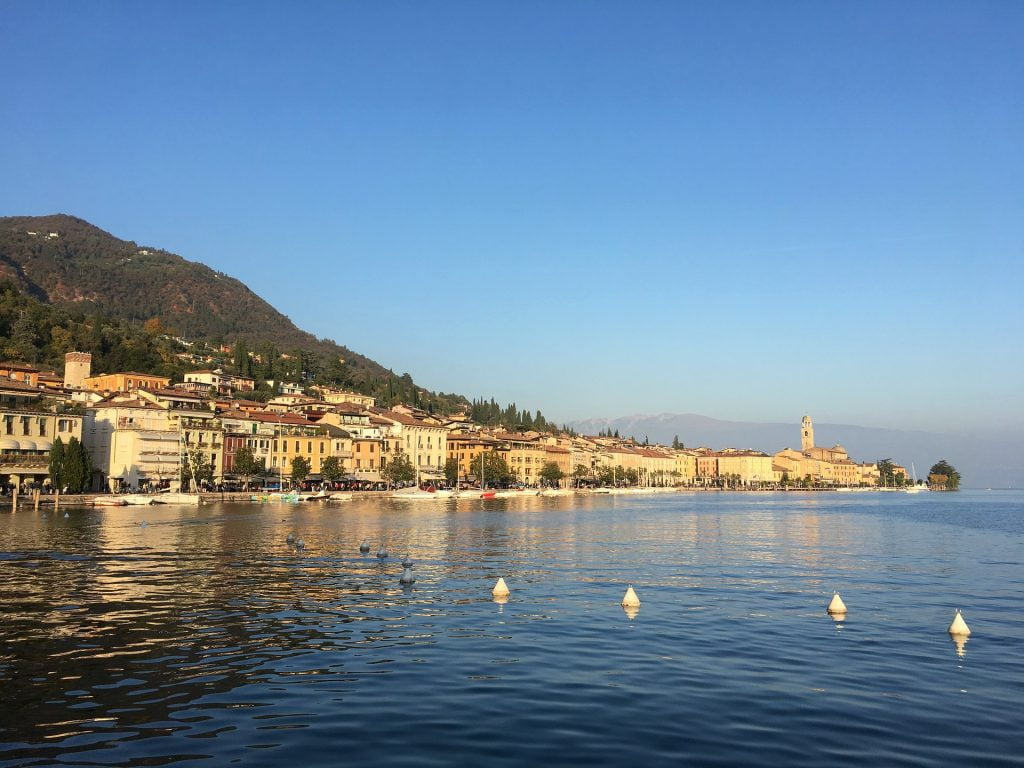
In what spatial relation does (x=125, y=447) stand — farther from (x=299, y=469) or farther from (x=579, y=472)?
(x=579, y=472)

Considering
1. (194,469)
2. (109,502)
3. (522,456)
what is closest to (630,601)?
(109,502)

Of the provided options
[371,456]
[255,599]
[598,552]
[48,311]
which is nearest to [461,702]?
[255,599]

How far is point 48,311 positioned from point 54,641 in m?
145

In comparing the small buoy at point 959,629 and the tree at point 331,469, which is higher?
the tree at point 331,469

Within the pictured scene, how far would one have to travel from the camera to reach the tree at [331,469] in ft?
380

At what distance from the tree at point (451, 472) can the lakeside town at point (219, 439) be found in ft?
1.24

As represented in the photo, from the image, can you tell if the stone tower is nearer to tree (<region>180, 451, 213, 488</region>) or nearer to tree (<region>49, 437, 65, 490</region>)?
tree (<region>180, 451, 213, 488</region>)

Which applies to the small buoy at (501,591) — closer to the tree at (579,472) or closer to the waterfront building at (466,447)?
the waterfront building at (466,447)

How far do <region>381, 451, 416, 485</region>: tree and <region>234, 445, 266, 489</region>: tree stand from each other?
24616 millimetres

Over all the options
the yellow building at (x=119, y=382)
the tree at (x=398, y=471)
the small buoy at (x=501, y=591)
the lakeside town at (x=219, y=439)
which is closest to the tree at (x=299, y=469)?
the lakeside town at (x=219, y=439)

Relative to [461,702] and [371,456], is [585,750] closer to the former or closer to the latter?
[461,702]

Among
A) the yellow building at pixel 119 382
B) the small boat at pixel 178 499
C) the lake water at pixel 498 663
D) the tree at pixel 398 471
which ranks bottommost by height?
the small boat at pixel 178 499

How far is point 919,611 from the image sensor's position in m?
23.8

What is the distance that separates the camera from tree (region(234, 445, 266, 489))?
103 m
